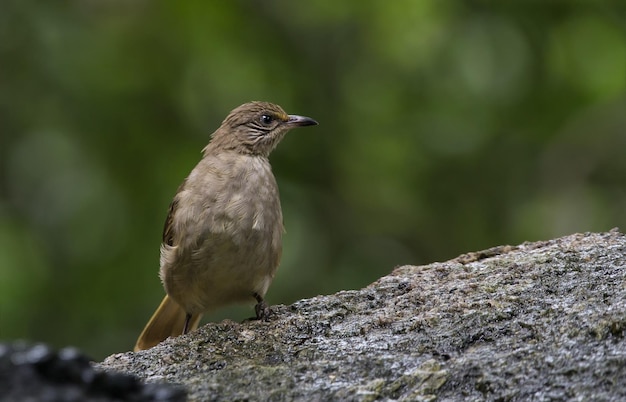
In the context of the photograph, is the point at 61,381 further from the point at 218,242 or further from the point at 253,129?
the point at 253,129

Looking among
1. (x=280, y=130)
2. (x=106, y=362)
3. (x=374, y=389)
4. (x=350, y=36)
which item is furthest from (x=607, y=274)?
(x=350, y=36)

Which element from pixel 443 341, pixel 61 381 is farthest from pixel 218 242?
pixel 61 381

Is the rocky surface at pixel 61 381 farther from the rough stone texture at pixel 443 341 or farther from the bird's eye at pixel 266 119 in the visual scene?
the bird's eye at pixel 266 119

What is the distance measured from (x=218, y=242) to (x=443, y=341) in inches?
66.0

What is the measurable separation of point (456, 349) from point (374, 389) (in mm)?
377

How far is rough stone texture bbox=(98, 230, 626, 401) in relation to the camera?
283 centimetres

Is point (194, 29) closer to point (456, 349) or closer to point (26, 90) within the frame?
point (26, 90)

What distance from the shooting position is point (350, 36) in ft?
27.4

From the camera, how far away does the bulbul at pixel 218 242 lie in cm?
464

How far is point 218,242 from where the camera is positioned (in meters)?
4.62

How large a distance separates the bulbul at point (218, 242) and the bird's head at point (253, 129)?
405mm

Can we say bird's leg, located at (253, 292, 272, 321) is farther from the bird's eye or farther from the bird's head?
the bird's eye

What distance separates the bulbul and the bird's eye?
76 centimetres

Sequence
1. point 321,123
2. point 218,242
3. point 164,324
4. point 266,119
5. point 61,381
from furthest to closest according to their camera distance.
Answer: point 321,123 → point 266,119 → point 164,324 → point 218,242 → point 61,381
